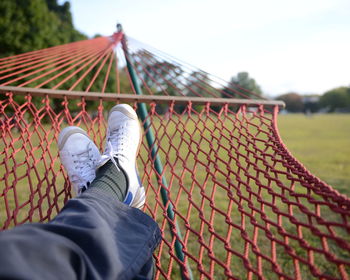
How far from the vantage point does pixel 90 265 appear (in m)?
0.52

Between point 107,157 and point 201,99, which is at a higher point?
point 201,99

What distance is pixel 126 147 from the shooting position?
1.10m

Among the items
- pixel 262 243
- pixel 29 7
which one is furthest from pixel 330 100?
pixel 262 243

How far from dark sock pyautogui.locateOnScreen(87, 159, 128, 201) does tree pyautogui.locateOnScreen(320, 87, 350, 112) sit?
5129 centimetres

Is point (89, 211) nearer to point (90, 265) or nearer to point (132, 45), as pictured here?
point (90, 265)

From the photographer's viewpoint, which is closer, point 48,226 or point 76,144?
point 48,226

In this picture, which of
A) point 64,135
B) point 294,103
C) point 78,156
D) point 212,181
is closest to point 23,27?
point 64,135

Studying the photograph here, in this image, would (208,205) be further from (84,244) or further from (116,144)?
(84,244)

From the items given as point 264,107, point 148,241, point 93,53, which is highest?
point 93,53

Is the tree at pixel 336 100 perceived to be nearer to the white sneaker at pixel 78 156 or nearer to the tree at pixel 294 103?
the tree at pixel 294 103

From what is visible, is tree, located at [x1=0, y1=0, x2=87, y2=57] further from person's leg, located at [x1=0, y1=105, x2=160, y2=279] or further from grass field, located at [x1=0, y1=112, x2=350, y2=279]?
person's leg, located at [x1=0, y1=105, x2=160, y2=279]

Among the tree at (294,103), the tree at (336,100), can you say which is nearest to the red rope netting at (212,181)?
the tree at (294,103)

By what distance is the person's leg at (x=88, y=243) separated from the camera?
18.4 inches

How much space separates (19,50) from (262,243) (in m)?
8.00
